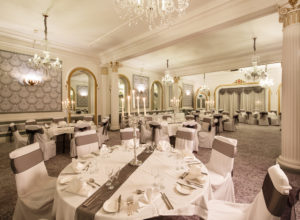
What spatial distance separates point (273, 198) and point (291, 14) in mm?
3791

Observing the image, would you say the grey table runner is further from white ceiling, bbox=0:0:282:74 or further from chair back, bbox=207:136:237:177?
white ceiling, bbox=0:0:282:74

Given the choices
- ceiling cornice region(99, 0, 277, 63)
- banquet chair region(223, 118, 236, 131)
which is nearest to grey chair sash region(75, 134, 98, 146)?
ceiling cornice region(99, 0, 277, 63)

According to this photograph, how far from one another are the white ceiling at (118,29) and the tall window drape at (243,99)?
19.3 ft

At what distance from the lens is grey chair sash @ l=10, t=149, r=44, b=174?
5.67 ft

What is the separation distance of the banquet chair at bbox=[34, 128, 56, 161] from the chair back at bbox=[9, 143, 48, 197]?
2317mm

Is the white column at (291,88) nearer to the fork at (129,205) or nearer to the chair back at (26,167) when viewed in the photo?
the fork at (129,205)

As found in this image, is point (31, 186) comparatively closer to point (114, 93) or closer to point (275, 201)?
point (275, 201)

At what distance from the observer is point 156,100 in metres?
12.4

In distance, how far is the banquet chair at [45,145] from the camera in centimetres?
402

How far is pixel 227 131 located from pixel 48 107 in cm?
879

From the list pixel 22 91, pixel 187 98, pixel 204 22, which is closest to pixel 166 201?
pixel 204 22

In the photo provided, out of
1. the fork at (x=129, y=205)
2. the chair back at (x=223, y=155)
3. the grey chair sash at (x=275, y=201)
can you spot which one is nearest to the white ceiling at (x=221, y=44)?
the chair back at (x=223, y=155)

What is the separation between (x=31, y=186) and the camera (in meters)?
1.89

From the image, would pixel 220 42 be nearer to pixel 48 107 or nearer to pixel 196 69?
pixel 196 69
